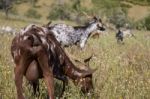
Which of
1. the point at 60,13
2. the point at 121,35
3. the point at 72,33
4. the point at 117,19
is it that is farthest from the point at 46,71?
the point at 60,13

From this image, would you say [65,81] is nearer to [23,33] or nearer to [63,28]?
[23,33]

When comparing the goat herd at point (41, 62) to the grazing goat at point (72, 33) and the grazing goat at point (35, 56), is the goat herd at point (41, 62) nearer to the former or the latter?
the grazing goat at point (35, 56)

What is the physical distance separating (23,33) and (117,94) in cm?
182

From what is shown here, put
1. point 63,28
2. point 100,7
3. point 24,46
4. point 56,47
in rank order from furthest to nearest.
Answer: point 100,7, point 63,28, point 56,47, point 24,46

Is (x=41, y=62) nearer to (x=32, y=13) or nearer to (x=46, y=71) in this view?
(x=46, y=71)

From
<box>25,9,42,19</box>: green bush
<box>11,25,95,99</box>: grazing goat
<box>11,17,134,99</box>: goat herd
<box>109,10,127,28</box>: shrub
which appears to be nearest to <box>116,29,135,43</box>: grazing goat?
<box>11,17,134,99</box>: goat herd

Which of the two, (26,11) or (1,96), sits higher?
(1,96)

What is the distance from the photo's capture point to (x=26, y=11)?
90688mm

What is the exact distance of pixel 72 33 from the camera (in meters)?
14.4

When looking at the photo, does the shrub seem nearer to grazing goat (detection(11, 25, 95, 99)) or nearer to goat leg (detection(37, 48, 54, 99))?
grazing goat (detection(11, 25, 95, 99))

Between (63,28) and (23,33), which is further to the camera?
(63,28)

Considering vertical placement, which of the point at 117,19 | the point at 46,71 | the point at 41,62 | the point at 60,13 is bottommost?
the point at 60,13

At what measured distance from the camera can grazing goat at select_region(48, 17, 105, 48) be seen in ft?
44.6

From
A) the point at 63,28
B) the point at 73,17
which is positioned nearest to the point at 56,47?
the point at 63,28
